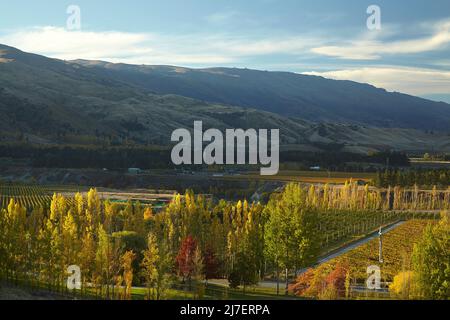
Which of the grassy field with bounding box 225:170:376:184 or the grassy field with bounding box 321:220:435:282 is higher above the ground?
the grassy field with bounding box 225:170:376:184

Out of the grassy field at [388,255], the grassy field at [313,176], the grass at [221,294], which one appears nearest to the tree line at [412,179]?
the grassy field at [313,176]

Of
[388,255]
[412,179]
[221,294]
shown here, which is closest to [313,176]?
[412,179]

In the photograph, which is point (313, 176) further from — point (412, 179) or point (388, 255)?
point (388, 255)

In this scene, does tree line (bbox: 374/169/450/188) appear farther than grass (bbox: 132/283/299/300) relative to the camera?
Yes

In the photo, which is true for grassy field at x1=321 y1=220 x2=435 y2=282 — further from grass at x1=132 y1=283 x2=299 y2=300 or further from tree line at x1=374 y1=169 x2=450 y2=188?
tree line at x1=374 y1=169 x2=450 y2=188

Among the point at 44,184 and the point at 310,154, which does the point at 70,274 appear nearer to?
the point at 44,184

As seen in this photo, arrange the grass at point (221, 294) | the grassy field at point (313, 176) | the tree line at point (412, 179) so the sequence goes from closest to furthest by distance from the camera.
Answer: the grass at point (221, 294), the tree line at point (412, 179), the grassy field at point (313, 176)

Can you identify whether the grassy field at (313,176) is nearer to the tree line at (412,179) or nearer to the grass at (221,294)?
the tree line at (412,179)

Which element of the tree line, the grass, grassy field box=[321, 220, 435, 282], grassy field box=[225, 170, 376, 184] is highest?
the tree line

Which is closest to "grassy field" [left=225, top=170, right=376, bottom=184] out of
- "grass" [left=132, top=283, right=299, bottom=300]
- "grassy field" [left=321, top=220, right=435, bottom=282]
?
"grassy field" [left=321, top=220, right=435, bottom=282]

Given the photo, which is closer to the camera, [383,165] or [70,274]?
[70,274]
